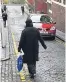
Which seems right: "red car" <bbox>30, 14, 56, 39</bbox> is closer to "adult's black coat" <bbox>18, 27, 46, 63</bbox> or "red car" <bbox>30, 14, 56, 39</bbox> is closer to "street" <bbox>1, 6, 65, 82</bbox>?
"street" <bbox>1, 6, 65, 82</bbox>

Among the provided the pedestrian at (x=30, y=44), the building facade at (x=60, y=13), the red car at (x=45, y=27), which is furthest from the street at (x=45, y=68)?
the building facade at (x=60, y=13)

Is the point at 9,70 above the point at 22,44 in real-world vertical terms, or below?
below

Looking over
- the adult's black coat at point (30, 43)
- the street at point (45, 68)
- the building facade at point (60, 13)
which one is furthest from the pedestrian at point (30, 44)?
the building facade at point (60, 13)

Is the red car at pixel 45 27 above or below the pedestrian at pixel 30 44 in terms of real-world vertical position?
below

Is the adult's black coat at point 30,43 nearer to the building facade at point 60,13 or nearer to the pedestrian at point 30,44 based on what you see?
the pedestrian at point 30,44

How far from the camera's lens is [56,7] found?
37.5 m

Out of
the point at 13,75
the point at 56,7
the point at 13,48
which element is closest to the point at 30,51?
the point at 13,75

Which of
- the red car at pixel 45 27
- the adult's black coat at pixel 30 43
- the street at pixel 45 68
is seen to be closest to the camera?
the adult's black coat at pixel 30 43

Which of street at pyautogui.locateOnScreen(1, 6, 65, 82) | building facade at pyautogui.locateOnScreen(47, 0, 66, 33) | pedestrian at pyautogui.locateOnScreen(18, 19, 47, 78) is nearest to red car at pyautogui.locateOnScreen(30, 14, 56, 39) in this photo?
building facade at pyautogui.locateOnScreen(47, 0, 66, 33)

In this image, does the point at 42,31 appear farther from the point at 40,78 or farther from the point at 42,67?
the point at 40,78

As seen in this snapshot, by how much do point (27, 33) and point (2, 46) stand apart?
842 cm

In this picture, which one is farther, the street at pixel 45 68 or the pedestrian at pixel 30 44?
the street at pixel 45 68

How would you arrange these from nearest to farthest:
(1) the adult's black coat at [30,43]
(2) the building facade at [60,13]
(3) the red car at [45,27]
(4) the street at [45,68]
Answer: (1) the adult's black coat at [30,43]
(4) the street at [45,68]
(3) the red car at [45,27]
(2) the building facade at [60,13]

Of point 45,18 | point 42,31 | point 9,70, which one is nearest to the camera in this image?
point 9,70
